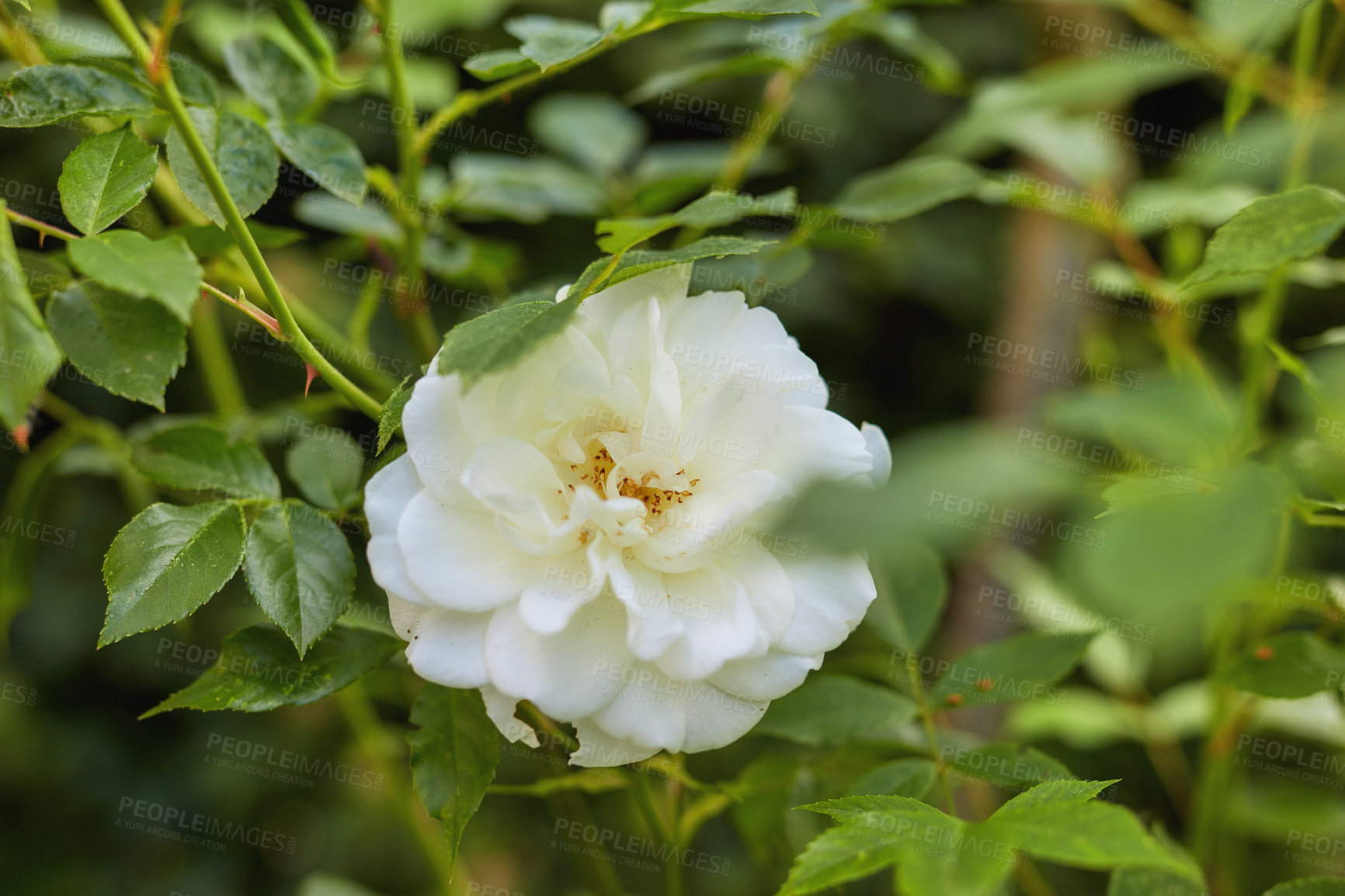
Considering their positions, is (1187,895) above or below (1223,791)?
above

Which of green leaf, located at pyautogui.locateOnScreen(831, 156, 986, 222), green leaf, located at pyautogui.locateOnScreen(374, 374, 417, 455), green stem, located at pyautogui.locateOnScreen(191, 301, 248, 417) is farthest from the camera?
green stem, located at pyautogui.locateOnScreen(191, 301, 248, 417)

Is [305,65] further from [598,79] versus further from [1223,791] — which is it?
[598,79]

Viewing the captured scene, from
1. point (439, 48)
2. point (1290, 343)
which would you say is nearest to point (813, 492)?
point (439, 48)

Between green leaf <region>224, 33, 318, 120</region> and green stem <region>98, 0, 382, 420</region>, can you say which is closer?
green stem <region>98, 0, 382, 420</region>

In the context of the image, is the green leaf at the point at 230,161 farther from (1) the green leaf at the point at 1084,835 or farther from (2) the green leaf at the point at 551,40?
(1) the green leaf at the point at 1084,835

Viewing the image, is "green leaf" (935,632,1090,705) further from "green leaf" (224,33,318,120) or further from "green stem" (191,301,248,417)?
"green stem" (191,301,248,417)

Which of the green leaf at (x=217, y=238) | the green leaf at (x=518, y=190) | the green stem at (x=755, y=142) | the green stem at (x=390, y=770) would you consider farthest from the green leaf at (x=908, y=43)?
the green stem at (x=390, y=770)

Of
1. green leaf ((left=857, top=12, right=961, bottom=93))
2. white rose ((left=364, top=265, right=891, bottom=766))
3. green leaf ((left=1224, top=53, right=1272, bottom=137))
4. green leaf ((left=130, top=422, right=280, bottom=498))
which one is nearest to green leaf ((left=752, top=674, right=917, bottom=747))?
white rose ((left=364, top=265, right=891, bottom=766))
